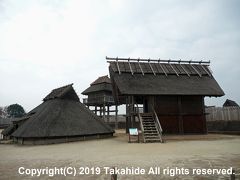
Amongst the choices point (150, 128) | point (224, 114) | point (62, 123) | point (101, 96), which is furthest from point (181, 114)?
point (101, 96)

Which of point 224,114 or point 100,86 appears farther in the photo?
point 100,86

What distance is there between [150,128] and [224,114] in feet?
39.3

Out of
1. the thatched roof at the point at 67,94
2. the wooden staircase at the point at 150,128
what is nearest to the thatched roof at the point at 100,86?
the thatched roof at the point at 67,94

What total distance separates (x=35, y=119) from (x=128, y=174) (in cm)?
1561

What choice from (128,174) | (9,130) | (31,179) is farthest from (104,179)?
(9,130)

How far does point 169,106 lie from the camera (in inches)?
852

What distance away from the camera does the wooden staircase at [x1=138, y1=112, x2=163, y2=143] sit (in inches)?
667

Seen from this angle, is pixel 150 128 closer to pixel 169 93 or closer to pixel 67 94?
pixel 169 93

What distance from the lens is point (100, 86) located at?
38469 millimetres

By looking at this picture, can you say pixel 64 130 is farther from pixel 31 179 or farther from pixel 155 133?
pixel 31 179

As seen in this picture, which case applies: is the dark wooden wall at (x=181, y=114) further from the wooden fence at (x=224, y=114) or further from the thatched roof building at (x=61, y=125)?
the thatched roof building at (x=61, y=125)

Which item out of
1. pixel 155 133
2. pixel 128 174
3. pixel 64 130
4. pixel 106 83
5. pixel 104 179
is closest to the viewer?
pixel 104 179

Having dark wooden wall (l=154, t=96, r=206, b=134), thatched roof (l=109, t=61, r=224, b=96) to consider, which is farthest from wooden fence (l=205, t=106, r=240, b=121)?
thatched roof (l=109, t=61, r=224, b=96)

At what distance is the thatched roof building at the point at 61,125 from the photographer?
61.6 feet
